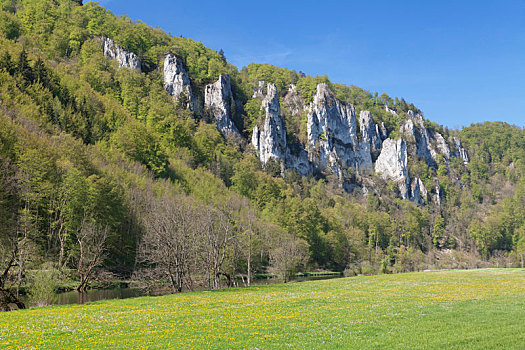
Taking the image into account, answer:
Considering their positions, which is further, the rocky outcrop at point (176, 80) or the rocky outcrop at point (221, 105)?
the rocky outcrop at point (221, 105)

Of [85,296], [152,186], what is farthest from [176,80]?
[85,296]

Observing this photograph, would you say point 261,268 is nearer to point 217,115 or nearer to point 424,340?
point 424,340

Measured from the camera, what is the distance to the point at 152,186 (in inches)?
3319

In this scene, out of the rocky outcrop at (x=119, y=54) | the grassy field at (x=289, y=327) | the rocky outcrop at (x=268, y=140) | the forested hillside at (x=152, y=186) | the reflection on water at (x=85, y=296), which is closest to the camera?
the grassy field at (x=289, y=327)

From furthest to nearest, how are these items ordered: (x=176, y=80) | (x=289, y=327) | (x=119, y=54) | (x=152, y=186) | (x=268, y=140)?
(x=268, y=140)
(x=176, y=80)
(x=119, y=54)
(x=152, y=186)
(x=289, y=327)

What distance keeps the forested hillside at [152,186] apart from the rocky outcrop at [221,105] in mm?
749

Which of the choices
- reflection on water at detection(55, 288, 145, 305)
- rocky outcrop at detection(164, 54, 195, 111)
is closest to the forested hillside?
rocky outcrop at detection(164, 54, 195, 111)

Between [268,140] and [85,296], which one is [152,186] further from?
[268,140]

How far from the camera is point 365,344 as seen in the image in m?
12.8

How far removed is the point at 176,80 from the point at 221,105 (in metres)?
24.9

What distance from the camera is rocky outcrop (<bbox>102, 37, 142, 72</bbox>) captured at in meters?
154

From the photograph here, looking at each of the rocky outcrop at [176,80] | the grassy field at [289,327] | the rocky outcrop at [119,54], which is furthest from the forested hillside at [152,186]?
the grassy field at [289,327]

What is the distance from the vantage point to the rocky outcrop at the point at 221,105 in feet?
577

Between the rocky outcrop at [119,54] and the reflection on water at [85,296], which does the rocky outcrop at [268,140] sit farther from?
the reflection on water at [85,296]
